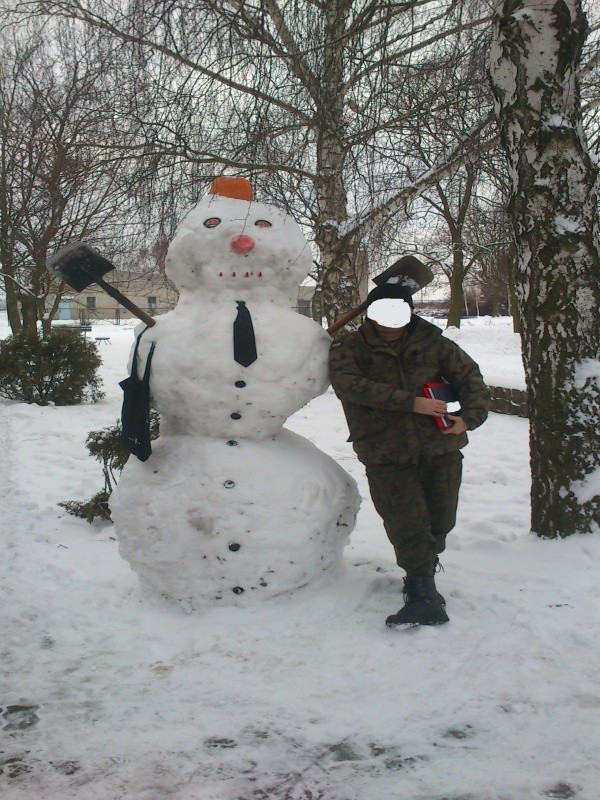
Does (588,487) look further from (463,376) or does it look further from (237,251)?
(237,251)

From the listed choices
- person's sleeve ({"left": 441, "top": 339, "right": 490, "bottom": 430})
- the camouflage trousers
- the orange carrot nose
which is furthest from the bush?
person's sleeve ({"left": 441, "top": 339, "right": 490, "bottom": 430})

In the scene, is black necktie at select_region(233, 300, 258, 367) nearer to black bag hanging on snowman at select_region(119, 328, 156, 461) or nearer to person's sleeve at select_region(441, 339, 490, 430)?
black bag hanging on snowman at select_region(119, 328, 156, 461)

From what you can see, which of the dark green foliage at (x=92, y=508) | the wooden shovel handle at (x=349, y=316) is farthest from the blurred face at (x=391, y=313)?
the dark green foliage at (x=92, y=508)

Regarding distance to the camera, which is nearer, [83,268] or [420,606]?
[420,606]

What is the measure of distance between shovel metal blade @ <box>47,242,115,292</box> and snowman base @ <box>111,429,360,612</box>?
87cm

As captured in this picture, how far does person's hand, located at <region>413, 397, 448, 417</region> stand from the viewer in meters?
2.90

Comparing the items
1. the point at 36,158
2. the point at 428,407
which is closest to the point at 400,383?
the point at 428,407

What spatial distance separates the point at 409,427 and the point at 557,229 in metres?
1.45

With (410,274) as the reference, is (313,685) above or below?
below

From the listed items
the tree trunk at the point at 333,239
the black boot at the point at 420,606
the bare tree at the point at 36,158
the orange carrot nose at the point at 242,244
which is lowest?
the black boot at the point at 420,606

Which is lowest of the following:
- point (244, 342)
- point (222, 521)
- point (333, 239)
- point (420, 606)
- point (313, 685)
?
point (313, 685)

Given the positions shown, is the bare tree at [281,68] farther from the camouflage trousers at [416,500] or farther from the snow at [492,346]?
the snow at [492,346]

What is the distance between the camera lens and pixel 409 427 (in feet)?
9.80

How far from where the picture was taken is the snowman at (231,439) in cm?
298
